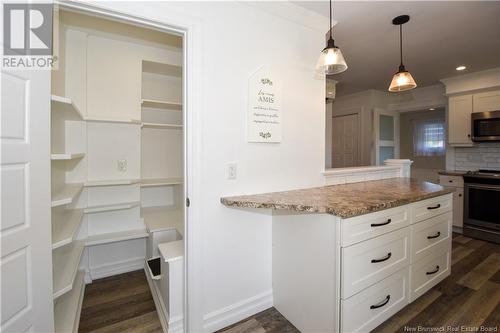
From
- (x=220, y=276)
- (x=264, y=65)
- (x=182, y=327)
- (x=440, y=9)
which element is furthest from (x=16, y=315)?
(x=440, y=9)

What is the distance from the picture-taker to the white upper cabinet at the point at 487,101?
11.1 ft

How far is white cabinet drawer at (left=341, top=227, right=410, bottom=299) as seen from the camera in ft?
4.44

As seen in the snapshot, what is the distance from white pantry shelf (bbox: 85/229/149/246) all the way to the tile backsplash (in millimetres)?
4952

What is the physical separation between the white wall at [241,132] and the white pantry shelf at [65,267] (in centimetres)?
84

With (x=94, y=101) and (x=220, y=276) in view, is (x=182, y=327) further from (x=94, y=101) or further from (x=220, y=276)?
(x=94, y=101)

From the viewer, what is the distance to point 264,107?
1.80 meters

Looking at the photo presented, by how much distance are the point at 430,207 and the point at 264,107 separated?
154cm

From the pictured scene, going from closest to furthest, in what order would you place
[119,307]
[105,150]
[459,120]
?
[119,307], [105,150], [459,120]

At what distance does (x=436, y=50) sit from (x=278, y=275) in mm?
3105

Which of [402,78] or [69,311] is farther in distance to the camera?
[402,78]

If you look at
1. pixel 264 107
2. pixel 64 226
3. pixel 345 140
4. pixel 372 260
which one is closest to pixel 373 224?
pixel 372 260

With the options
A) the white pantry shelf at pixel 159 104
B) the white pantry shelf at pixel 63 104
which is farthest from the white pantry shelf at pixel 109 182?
the white pantry shelf at pixel 159 104

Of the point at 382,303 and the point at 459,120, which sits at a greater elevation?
the point at 459,120

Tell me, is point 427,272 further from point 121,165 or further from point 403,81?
point 121,165
